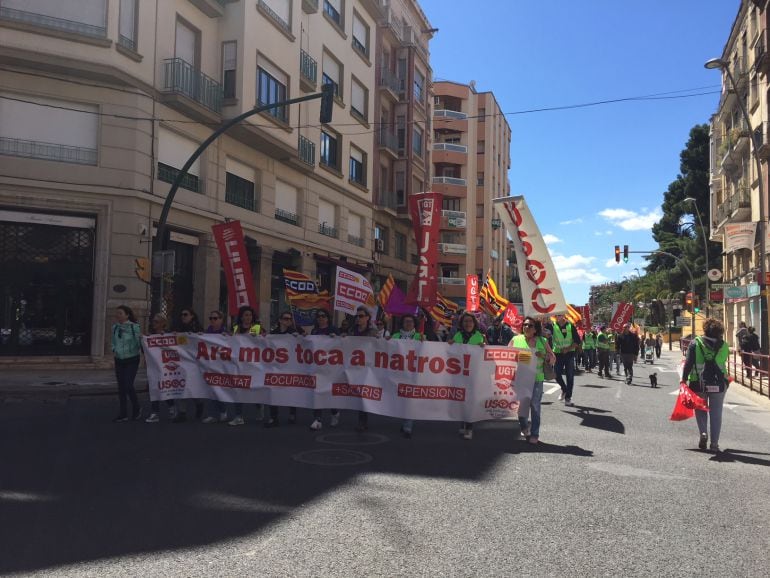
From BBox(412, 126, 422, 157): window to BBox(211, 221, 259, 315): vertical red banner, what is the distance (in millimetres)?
25655

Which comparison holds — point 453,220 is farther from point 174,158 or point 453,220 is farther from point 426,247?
point 426,247

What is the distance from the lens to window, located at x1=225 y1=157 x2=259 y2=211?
2134 centimetres

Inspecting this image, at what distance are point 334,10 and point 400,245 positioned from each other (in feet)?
44.0

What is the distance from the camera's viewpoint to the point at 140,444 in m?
7.59

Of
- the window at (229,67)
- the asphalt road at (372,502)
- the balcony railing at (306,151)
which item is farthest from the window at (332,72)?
the asphalt road at (372,502)

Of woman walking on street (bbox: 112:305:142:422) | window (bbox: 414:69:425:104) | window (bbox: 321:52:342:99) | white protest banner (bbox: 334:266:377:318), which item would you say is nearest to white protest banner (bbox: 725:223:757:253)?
window (bbox: 321:52:342:99)

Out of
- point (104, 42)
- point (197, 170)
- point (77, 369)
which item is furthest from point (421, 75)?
point (77, 369)

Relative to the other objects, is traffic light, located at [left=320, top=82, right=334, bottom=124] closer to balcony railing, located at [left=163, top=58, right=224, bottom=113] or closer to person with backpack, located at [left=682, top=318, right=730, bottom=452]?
balcony railing, located at [left=163, top=58, right=224, bottom=113]

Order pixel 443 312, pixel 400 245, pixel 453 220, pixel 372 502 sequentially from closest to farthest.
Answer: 1. pixel 372 502
2. pixel 443 312
3. pixel 400 245
4. pixel 453 220

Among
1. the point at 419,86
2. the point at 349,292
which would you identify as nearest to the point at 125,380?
the point at 349,292

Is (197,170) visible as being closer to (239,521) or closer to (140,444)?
(140,444)

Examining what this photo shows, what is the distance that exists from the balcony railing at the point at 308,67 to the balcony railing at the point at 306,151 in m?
2.34

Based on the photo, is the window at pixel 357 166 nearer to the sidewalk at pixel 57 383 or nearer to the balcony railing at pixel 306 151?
the balcony railing at pixel 306 151

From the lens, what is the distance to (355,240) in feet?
100
